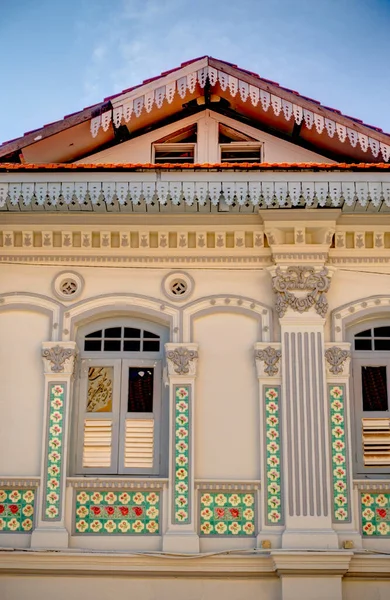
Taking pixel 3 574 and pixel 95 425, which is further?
pixel 95 425

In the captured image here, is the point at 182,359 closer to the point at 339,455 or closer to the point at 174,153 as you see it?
the point at 339,455

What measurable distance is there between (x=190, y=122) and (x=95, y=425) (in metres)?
4.22

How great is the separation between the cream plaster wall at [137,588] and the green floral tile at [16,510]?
1.90 ft

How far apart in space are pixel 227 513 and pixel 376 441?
A: 200cm

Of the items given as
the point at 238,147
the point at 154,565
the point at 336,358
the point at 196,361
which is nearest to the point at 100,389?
the point at 196,361

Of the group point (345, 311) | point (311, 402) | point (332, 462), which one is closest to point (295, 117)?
point (345, 311)

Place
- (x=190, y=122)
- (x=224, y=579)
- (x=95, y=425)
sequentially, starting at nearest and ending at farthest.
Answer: (x=224, y=579), (x=95, y=425), (x=190, y=122)

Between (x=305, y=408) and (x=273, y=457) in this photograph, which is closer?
(x=273, y=457)

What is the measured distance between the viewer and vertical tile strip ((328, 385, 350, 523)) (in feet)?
35.5

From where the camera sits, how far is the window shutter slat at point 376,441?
11258 millimetres

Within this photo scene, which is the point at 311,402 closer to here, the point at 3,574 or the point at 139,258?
the point at 139,258

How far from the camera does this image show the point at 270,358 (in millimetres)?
11328

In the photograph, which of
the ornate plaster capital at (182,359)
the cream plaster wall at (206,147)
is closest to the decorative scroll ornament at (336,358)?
the ornate plaster capital at (182,359)

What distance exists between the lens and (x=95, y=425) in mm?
11398
